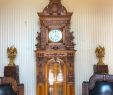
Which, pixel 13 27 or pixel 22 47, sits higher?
pixel 13 27

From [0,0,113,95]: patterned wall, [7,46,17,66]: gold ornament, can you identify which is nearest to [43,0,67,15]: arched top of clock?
[0,0,113,95]: patterned wall

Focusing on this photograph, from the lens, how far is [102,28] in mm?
5504

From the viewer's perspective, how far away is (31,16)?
5426mm

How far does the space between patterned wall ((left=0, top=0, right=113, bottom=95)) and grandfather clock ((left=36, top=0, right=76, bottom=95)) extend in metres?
0.32

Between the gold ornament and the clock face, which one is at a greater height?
the clock face

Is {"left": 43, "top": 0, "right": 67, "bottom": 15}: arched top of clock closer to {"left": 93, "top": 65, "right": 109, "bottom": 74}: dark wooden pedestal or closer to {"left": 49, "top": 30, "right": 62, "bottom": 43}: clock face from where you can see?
{"left": 49, "top": 30, "right": 62, "bottom": 43}: clock face

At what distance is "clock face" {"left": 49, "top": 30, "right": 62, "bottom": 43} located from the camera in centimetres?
519

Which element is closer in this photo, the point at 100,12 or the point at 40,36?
the point at 40,36

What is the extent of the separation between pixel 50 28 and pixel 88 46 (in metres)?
0.90

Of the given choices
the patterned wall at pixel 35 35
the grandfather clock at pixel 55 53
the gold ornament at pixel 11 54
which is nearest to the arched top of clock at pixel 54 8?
the grandfather clock at pixel 55 53

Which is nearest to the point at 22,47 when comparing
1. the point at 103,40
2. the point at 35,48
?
the point at 35,48

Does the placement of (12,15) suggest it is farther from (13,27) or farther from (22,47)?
(22,47)

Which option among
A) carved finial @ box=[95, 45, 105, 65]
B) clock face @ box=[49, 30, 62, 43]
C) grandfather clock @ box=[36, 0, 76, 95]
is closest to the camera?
grandfather clock @ box=[36, 0, 76, 95]

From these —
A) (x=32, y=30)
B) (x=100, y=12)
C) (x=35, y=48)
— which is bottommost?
(x=35, y=48)
